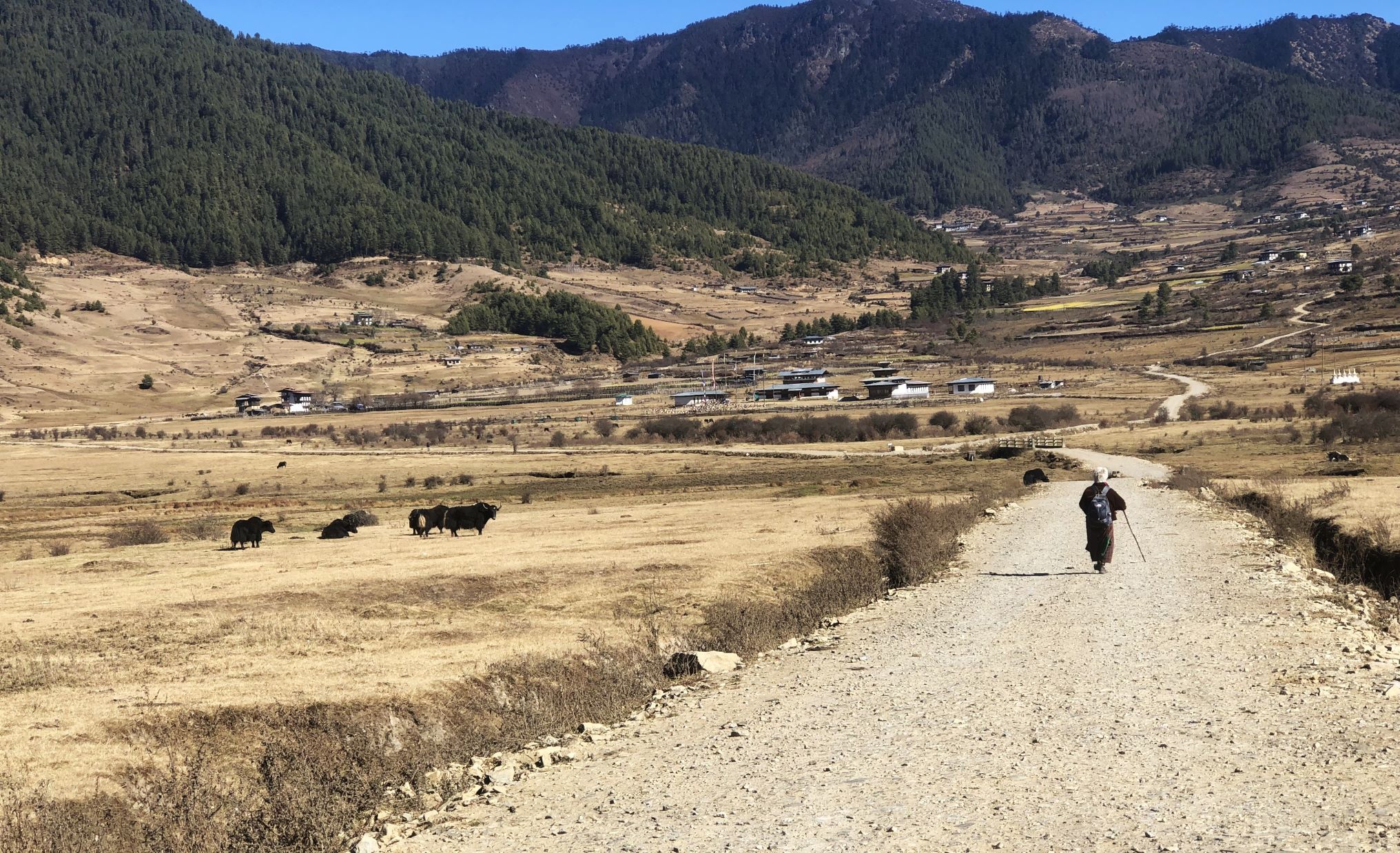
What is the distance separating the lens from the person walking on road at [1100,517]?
22.3 meters

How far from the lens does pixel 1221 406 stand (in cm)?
9481

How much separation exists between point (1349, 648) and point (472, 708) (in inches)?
409

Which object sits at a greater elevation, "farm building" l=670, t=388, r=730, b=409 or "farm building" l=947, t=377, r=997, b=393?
"farm building" l=670, t=388, r=730, b=409

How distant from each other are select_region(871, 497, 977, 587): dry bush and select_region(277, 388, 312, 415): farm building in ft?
413

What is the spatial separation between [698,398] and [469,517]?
322ft

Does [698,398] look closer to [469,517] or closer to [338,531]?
[469,517]

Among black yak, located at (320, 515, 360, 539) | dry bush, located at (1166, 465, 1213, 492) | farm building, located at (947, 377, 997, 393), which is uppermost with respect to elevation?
black yak, located at (320, 515, 360, 539)

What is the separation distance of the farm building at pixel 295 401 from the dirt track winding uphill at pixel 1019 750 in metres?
135

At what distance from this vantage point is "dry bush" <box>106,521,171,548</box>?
39344 mm

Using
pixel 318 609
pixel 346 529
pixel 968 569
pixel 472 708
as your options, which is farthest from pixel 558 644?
pixel 346 529

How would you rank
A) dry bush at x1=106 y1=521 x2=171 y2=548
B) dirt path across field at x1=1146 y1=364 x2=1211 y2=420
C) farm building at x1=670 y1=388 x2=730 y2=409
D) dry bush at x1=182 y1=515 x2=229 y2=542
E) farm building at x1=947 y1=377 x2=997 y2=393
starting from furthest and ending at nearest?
farm building at x1=670 y1=388 x2=730 y2=409, farm building at x1=947 y1=377 x2=997 y2=393, dirt path across field at x1=1146 y1=364 x2=1211 y2=420, dry bush at x1=182 y1=515 x2=229 y2=542, dry bush at x1=106 y1=521 x2=171 y2=548

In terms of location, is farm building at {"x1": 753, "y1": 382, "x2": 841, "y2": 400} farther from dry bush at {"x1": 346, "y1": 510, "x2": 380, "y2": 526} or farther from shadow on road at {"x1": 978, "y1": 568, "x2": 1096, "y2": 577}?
shadow on road at {"x1": 978, "y1": 568, "x2": 1096, "y2": 577}

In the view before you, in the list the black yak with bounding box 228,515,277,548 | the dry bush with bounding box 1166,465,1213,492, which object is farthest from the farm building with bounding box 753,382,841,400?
the black yak with bounding box 228,515,277,548

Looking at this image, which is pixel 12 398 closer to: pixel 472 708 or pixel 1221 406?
pixel 1221 406
